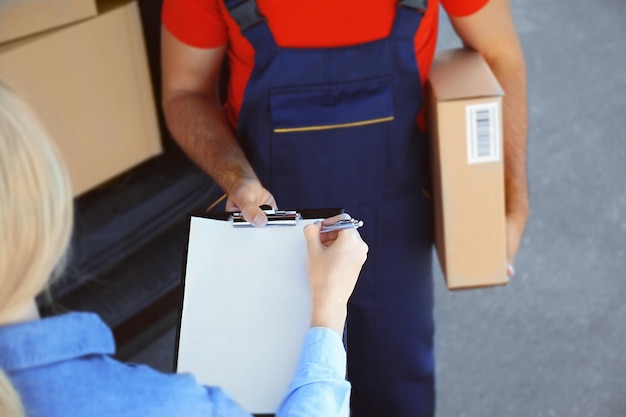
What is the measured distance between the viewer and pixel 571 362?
89.7 inches

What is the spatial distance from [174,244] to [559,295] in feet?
3.57

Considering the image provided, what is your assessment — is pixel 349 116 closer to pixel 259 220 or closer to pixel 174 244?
pixel 259 220

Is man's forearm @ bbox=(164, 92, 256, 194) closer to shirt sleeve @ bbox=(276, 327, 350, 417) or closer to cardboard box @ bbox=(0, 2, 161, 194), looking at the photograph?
cardboard box @ bbox=(0, 2, 161, 194)

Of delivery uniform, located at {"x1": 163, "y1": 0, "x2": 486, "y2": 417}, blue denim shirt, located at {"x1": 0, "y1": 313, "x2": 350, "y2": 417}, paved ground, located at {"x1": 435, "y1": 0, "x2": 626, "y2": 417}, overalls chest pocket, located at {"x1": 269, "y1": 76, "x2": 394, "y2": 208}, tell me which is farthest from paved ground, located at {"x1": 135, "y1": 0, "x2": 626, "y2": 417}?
blue denim shirt, located at {"x1": 0, "y1": 313, "x2": 350, "y2": 417}

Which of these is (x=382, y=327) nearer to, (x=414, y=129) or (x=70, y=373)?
(x=414, y=129)

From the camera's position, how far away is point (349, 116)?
147cm

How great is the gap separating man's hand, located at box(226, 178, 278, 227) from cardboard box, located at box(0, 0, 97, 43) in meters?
0.68

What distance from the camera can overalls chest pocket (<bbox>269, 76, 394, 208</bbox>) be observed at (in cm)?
147

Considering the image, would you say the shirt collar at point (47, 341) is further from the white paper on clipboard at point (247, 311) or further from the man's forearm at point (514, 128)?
the man's forearm at point (514, 128)

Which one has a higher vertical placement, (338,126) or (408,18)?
(408,18)

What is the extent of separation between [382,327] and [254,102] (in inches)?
19.5

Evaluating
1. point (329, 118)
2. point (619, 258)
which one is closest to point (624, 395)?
point (619, 258)

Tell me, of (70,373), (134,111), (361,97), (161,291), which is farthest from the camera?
(161,291)

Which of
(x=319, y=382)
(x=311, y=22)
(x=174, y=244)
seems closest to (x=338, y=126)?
(x=311, y=22)
